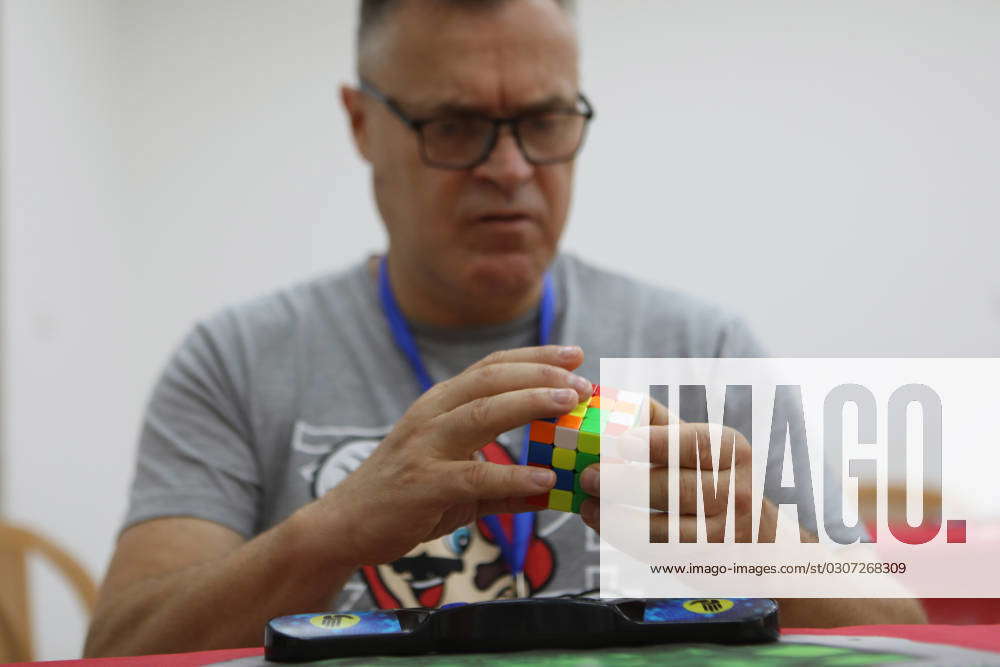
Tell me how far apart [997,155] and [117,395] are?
283 centimetres

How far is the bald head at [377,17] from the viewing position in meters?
1.07

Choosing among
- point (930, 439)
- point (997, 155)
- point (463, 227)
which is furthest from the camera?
point (997, 155)

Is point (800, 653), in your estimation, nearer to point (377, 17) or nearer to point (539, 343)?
point (539, 343)

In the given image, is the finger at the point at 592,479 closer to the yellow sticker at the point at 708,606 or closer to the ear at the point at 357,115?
the yellow sticker at the point at 708,606

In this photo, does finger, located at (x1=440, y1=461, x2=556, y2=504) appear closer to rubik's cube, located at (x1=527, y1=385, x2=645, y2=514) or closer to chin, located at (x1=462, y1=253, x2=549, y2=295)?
rubik's cube, located at (x1=527, y1=385, x2=645, y2=514)

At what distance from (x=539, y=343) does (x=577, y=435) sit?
56cm

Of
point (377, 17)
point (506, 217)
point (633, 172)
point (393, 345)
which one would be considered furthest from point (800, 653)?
point (633, 172)

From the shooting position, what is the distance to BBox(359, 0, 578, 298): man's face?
1057mm

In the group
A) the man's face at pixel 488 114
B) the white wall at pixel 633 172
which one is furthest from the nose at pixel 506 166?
the white wall at pixel 633 172

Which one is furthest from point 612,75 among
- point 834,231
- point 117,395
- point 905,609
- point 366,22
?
point 905,609

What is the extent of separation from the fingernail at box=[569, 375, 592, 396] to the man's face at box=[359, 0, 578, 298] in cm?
43

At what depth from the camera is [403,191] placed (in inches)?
44.6

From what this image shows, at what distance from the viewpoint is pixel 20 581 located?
1.76 metres

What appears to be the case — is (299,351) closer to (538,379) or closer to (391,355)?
(391,355)
